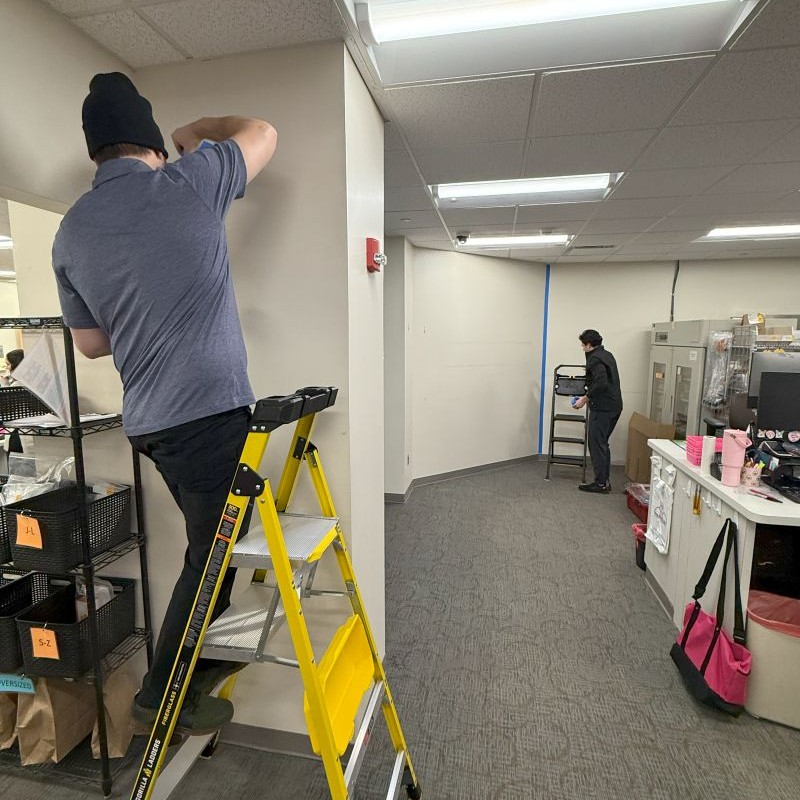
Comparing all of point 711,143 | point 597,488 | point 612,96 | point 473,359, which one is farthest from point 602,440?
point 612,96

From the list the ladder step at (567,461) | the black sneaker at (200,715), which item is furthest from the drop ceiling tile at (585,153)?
the ladder step at (567,461)

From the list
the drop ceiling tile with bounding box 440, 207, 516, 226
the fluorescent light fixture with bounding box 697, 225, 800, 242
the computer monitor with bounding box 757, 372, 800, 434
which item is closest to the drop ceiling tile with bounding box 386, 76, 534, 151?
the drop ceiling tile with bounding box 440, 207, 516, 226

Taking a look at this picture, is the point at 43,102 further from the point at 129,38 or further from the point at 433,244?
the point at 433,244

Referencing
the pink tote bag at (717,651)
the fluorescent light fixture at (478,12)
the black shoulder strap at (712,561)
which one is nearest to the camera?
the fluorescent light fixture at (478,12)

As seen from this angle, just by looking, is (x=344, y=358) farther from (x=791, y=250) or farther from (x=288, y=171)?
(x=791, y=250)

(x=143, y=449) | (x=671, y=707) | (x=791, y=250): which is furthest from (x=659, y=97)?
(x=791, y=250)

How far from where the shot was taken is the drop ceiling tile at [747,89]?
1.53 meters

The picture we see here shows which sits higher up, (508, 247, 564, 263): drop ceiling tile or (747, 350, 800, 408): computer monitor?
(508, 247, 564, 263): drop ceiling tile

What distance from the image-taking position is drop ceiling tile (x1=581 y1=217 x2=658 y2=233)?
356cm

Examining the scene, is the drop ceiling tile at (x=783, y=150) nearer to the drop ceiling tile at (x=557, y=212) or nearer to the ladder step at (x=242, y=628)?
the drop ceiling tile at (x=557, y=212)

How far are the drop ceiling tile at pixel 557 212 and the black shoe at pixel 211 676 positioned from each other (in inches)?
121

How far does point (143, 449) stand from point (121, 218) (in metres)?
0.54

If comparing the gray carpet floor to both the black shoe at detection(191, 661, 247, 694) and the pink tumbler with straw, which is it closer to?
the black shoe at detection(191, 661, 247, 694)

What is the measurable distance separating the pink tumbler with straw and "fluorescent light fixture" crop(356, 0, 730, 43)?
1.65 meters
